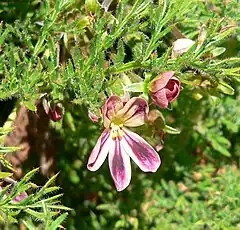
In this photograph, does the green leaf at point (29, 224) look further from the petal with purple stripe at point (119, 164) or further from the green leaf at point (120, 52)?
the green leaf at point (120, 52)

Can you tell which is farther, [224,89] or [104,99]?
[224,89]

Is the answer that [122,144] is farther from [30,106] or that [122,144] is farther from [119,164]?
[30,106]

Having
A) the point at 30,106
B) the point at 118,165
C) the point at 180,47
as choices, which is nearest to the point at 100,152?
the point at 118,165

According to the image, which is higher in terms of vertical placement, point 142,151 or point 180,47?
point 180,47

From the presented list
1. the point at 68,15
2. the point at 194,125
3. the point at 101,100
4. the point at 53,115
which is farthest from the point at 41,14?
the point at 194,125

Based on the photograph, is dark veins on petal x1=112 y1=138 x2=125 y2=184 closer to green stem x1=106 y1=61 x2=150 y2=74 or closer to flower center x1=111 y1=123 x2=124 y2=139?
flower center x1=111 y1=123 x2=124 y2=139

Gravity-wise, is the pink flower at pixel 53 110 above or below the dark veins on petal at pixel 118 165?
above

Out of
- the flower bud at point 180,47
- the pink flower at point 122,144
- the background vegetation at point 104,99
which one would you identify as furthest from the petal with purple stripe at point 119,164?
the flower bud at point 180,47
